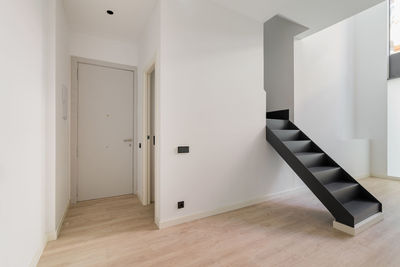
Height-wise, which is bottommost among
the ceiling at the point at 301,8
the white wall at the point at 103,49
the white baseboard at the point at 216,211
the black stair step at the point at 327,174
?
the white baseboard at the point at 216,211

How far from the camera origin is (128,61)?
10.6 ft

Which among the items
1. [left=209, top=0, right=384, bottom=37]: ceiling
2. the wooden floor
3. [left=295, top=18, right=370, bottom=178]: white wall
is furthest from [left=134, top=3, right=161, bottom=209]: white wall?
[left=295, top=18, right=370, bottom=178]: white wall

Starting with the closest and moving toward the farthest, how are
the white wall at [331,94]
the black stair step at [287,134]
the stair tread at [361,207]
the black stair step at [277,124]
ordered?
the stair tread at [361,207], the black stair step at [287,134], the black stair step at [277,124], the white wall at [331,94]

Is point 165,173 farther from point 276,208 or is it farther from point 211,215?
point 276,208

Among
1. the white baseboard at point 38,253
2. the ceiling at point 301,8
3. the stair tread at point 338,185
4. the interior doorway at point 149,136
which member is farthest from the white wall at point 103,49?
the stair tread at point 338,185

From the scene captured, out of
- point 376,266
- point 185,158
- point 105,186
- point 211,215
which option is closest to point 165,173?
point 185,158

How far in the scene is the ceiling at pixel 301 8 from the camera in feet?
8.01

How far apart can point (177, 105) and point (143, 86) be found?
1.05 metres

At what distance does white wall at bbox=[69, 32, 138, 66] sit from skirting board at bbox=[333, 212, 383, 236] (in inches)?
156

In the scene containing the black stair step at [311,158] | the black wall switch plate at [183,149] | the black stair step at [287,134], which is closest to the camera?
the black wall switch plate at [183,149]

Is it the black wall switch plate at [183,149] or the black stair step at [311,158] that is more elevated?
the black wall switch plate at [183,149]

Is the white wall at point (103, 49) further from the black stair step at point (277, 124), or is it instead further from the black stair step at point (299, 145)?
the black stair step at point (299, 145)

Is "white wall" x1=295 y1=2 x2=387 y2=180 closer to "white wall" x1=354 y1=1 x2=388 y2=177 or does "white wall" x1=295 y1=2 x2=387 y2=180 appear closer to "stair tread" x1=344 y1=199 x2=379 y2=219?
"white wall" x1=354 y1=1 x2=388 y2=177

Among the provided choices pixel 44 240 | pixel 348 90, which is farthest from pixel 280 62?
pixel 44 240
